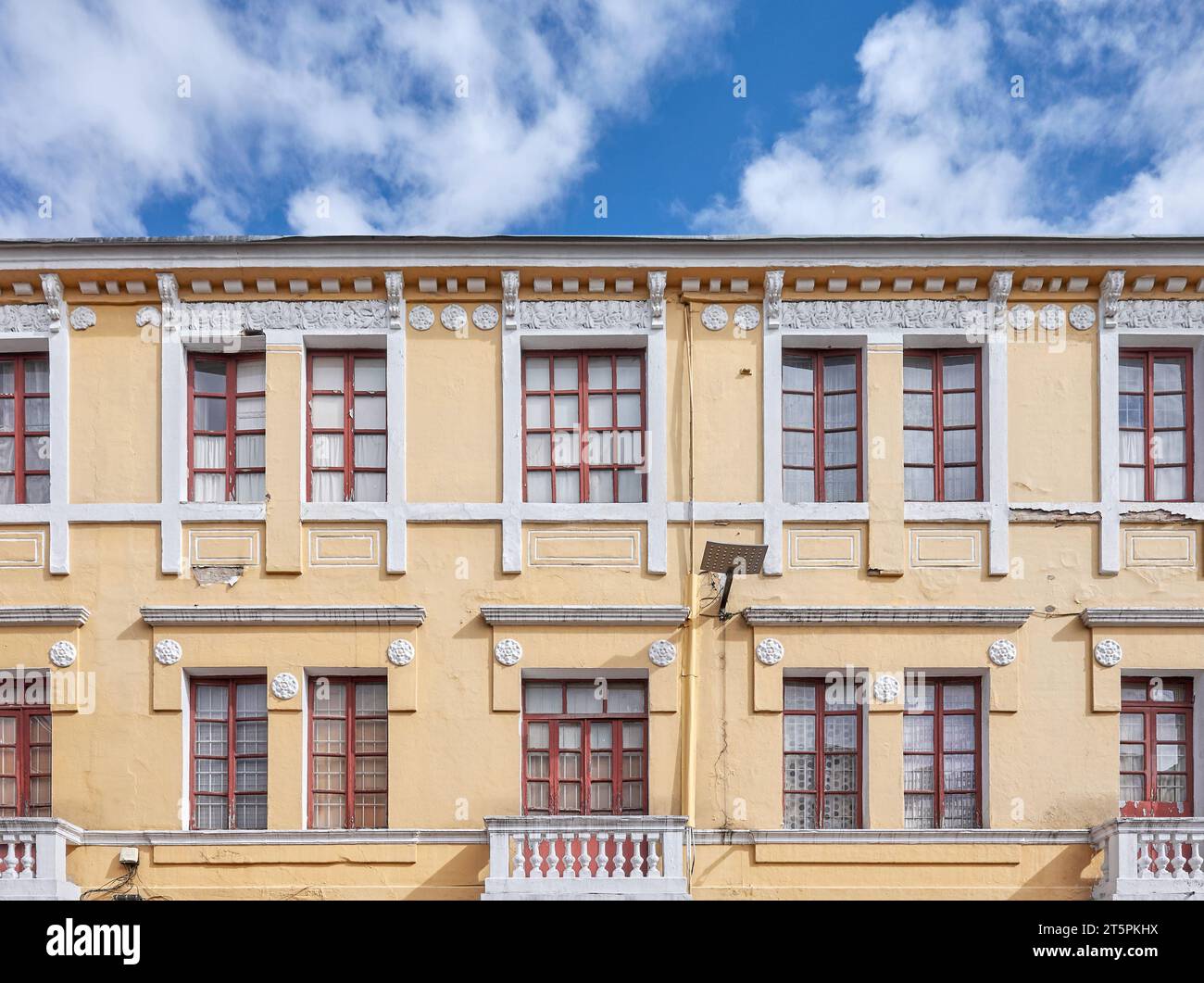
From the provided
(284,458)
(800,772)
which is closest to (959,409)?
(800,772)

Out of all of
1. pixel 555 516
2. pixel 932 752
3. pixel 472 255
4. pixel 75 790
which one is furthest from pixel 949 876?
pixel 75 790

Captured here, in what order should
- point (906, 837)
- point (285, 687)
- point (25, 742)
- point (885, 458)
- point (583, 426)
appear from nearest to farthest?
point (906, 837), point (285, 687), point (25, 742), point (885, 458), point (583, 426)

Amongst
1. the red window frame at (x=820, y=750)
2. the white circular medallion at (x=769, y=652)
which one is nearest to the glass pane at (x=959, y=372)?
the white circular medallion at (x=769, y=652)

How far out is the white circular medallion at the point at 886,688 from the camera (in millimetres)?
12938

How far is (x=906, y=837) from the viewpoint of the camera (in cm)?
1257

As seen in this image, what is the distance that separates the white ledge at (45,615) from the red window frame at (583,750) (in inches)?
213

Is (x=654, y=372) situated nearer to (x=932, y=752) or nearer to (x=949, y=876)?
(x=932, y=752)

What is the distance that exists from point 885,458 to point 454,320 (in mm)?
5604

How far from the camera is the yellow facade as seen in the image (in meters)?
12.7

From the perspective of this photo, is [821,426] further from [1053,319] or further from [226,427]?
[226,427]

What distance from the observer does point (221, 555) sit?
1307 centimetres

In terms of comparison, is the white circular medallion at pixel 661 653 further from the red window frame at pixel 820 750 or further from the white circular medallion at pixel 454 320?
the white circular medallion at pixel 454 320

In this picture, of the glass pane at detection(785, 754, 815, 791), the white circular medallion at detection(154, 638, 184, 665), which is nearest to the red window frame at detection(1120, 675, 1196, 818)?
the glass pane at detection(785, 754, 815, 791)

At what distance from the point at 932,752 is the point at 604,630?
427 centimetres
